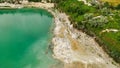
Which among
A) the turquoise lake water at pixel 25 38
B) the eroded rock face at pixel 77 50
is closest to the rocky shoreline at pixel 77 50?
the eroded rock face at pixel 77 50

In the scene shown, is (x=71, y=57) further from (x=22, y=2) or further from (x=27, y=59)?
(x=22, y=2)

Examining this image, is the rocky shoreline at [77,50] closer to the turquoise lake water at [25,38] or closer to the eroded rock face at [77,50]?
the eroded rock face at [77,50]

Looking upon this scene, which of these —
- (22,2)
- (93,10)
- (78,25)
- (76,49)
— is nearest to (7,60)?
(76,49)

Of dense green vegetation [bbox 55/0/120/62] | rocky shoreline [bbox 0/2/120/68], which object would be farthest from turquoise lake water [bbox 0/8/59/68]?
dense green vegetation [bbox 55/0/120/62]

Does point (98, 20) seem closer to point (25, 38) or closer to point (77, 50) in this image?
point (77, 50)

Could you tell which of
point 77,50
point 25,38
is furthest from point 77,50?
point 25,38

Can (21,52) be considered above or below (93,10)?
below

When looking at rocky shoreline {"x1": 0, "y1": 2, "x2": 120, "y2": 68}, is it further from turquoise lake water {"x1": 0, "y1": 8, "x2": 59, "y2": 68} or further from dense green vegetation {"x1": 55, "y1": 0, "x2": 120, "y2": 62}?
turquoise lake water {"x1": 0, "y1": 8, "x2": 59, "y2": 68}
